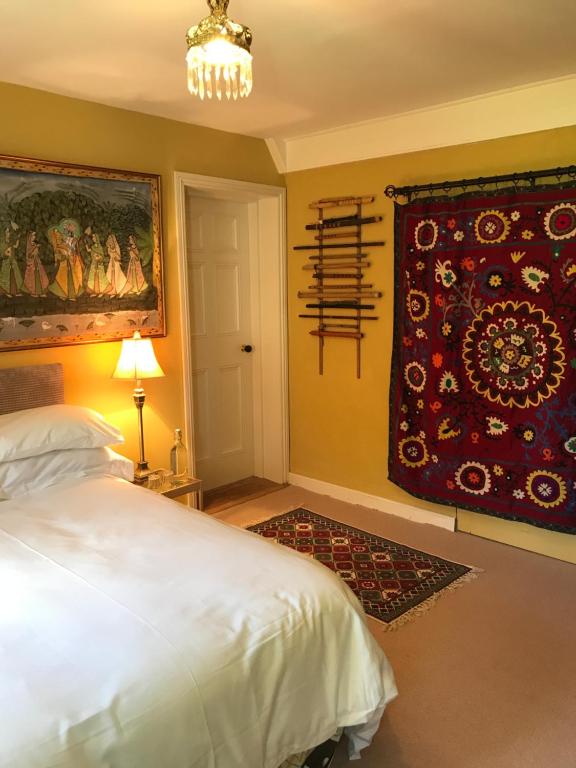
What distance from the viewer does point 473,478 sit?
3432 mm

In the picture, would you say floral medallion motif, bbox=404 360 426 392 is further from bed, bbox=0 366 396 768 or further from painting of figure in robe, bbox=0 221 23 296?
painting of figure in robe, bbox=0 221 23 296

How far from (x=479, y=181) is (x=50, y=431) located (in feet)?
8.04

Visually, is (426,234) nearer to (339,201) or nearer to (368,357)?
(339,201)

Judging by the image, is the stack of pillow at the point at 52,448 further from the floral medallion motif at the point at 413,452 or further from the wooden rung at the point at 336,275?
the wooden rung at the point at 336,275

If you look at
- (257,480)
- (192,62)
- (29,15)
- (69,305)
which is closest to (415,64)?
(192,62)

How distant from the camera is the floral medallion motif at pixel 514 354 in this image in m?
3.08

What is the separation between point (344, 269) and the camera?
396cm

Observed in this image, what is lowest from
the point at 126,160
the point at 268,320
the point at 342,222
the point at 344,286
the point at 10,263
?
the point at 268,320

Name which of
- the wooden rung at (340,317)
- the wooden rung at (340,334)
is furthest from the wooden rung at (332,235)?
the wooden rung at (340,334)

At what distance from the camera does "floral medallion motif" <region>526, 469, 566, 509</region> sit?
123 inches

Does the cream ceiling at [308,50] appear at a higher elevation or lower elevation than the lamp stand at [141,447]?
higher

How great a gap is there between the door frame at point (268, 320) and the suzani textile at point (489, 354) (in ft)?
3.06

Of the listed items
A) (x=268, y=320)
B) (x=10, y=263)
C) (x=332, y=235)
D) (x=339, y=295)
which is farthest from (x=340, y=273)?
(x=10, y=263)

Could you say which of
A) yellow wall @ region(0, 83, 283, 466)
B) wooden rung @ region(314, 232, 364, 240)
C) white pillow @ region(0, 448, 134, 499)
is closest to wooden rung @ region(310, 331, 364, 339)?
wooden rung @ region(314, 232, 364, 240)
